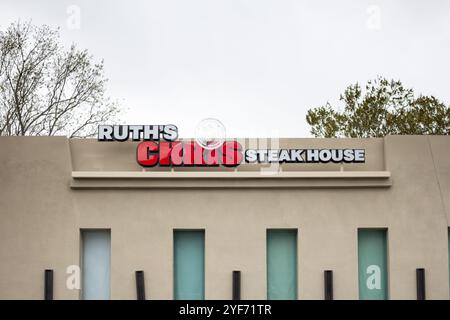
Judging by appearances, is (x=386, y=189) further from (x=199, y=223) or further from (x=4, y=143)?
(x=4, y=143)

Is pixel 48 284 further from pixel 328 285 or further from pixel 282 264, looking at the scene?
pixel 328 285

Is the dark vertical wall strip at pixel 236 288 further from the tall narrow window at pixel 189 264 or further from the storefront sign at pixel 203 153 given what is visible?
the storefront sign at pixel 203 153

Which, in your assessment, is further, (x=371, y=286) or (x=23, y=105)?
(x=23, y=105)

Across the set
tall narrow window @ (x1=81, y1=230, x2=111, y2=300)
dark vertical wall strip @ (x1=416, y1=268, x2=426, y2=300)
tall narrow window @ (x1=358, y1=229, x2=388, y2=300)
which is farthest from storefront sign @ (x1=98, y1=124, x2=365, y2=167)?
dark vertical wall strip @ (x1=416, y1=268, x2=426, y2=300)

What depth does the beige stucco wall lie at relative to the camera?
23109 millimetres

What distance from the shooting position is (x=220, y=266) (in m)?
23.2

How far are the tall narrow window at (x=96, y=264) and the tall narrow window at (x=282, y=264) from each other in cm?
453

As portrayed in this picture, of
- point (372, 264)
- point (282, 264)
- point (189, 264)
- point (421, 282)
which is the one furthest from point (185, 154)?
point (421, 282)

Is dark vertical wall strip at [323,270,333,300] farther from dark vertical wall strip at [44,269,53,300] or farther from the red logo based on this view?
dark vertical wall strip at [44,269,53,300]

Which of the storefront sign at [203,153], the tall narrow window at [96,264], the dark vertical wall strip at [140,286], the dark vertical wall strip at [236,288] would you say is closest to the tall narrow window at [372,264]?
the storefront sign at [203,153]

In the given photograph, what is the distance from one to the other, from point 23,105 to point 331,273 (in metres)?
23.9

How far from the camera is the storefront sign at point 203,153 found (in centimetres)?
2344

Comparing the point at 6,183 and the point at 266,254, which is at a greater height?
the point at 6,183

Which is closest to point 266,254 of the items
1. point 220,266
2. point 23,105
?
point 220,266
